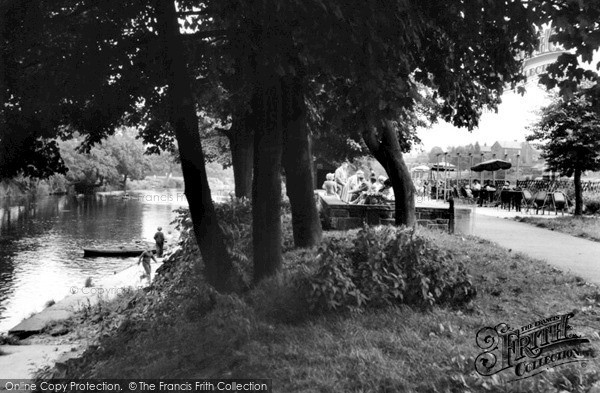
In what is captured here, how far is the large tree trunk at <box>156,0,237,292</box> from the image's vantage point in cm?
680

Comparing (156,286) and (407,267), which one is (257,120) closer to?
(407,267)

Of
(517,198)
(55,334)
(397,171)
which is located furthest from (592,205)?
(55,334)

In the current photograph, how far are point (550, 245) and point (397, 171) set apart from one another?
12.5ft

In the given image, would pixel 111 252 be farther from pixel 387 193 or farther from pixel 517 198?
pixel 517 198

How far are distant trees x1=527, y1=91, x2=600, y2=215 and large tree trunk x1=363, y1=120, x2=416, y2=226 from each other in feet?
30.5

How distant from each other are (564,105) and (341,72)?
1463 centimetres

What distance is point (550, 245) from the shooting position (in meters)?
11.9

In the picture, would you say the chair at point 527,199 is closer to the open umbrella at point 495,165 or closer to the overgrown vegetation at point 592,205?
the overgrown vegetation at point 592,205

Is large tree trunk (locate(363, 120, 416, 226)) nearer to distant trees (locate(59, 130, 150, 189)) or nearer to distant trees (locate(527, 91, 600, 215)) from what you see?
distant trees (locate(527, 91, 600, 215))

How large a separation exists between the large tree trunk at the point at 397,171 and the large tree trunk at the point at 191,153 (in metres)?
4.64

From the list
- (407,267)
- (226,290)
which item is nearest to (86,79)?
(226,290)

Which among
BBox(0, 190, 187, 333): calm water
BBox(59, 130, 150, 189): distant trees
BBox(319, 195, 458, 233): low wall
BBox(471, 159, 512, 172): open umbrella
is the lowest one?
BBox(0, 190, 187, 333): calm water

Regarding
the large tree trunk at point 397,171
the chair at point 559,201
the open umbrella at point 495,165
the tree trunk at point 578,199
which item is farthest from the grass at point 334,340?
the open umbrella at point 495,165

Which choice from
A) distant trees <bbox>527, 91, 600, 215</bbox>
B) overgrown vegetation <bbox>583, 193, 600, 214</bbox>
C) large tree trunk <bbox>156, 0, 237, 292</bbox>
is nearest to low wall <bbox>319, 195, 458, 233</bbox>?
large tree trunk <bbox>156, 0, 237, 292</bbox>
